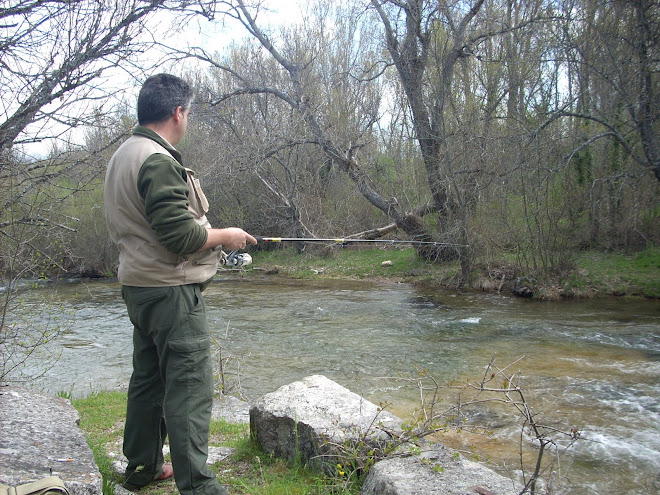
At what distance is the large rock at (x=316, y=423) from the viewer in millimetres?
3324

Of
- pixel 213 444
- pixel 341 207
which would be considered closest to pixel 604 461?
pixel 213 444

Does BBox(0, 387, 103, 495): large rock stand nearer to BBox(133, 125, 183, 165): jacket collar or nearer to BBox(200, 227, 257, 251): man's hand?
BBox(200, 227, 257, 251): man's hand

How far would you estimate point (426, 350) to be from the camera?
8242 millimetres

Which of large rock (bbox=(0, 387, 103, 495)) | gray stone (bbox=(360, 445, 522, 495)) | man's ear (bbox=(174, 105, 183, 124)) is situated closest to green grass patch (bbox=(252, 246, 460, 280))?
gray stone (bbox=(360, 445, 522, 495))

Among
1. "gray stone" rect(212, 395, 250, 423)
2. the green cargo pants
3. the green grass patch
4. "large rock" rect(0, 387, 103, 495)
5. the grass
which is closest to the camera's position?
"large rock" rect(0, 387, 103, 495)

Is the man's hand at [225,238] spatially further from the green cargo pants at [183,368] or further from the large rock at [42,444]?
the large rock at [42,444]

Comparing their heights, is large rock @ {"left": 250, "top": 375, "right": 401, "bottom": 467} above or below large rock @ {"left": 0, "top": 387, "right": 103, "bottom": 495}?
below

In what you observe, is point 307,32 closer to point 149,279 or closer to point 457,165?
point 457,165

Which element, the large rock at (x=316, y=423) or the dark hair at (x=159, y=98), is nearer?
the dark hair at (x=159, y=98)

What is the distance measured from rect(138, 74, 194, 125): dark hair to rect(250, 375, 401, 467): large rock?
1.95 meters

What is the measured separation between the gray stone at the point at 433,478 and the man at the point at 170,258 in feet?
2.60

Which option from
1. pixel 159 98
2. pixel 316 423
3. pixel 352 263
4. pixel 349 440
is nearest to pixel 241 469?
pixel 316 423

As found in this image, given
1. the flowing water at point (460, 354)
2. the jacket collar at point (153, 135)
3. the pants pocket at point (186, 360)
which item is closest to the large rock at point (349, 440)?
the pants pocket at point (186, 360)

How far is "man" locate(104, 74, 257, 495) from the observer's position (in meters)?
2.63
